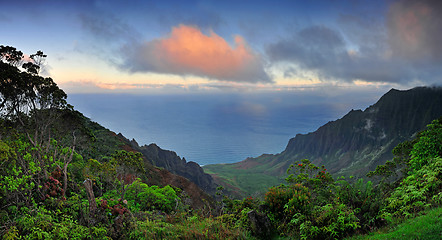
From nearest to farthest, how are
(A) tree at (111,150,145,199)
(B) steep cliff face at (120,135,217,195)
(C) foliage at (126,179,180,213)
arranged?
1. (C) foliage at (126,179,180,213)
2. (A) tree at (111,150,145,199)
3. (B) steep cliff face at (120,135,217,195)

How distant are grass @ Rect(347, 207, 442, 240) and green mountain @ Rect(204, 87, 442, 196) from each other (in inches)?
5005

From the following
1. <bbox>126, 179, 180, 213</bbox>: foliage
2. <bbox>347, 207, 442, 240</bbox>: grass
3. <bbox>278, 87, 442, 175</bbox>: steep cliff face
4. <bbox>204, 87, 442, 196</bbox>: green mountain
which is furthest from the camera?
<bbox>278, 87, 442, 175</bbox>: steep cliff face

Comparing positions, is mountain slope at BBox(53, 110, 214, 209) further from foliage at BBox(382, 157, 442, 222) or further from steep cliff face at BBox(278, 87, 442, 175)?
steep cliff face at BBox(278, 87, 442, 175)

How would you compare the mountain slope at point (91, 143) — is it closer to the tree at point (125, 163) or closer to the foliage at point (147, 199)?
the foliage at point (147, 199)

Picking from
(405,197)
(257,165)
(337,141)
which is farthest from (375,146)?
(405,197)

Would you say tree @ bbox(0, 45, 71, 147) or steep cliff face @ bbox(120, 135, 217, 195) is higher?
tree @ bbox(0, 45, 71, 147)

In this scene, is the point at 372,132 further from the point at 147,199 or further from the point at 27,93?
the point at 27,93

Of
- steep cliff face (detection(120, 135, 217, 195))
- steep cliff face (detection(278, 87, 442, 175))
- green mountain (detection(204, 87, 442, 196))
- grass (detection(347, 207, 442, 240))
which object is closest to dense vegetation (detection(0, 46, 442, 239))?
grass (detection(347, 207, 442, 240))

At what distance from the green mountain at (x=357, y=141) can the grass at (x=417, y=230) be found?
127129mm

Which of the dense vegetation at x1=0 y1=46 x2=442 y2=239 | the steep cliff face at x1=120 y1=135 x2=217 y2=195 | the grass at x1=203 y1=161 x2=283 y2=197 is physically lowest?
the grass at x1=203 y1=161 x2=283 y2=197

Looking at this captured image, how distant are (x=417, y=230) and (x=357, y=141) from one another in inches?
7358

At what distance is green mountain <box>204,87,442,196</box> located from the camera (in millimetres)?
142500

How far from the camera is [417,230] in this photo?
641cm

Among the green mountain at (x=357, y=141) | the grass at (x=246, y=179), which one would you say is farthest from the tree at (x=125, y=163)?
the green mountain at (x=357, y=141)
